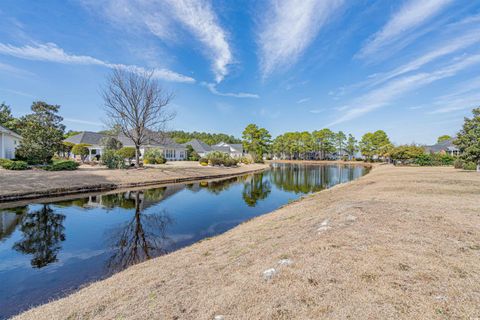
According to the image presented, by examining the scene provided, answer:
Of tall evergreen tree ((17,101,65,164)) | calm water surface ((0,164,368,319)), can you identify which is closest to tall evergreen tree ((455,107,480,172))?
calm water surface ((0,164,368,319))

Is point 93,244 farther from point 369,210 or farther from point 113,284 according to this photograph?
point 369,210

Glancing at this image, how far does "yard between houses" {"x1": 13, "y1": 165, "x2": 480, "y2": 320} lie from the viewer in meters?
2.61

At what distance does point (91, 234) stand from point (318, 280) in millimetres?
8359

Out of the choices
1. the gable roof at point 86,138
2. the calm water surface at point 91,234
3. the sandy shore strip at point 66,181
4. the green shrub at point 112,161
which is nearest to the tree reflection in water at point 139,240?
the calm water surface at point 91,234

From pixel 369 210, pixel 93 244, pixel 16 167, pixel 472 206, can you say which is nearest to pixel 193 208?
pixel 93 244

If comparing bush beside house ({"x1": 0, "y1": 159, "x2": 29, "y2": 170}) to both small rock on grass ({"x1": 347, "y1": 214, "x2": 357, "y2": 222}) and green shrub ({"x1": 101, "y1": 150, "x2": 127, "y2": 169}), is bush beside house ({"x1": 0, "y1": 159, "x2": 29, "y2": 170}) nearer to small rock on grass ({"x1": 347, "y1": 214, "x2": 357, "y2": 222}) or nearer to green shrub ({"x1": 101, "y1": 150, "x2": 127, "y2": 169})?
green shrub ({"x1": 101, "y1": 150, "x2": 127, "y2": 169})

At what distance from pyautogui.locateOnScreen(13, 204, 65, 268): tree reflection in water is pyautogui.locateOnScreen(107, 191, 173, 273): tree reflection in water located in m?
1.66

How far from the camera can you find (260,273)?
363 centimetres

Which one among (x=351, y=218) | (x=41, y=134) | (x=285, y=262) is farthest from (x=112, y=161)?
(x=285, y=262)

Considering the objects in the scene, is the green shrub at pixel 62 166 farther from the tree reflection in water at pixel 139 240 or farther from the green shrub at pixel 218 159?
the green shrub at pixel 218 159

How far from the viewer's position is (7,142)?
22.0 m

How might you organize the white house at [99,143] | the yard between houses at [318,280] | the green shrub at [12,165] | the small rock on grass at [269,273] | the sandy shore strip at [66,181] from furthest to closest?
1. the white house at [99,143]
2. the green shrub at [12,165]
3. the sandy shore strip at [66,181]
4. the small rock on grass at [269,273]
5. the yard between houses at [318,280]

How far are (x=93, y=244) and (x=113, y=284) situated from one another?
3.88 m

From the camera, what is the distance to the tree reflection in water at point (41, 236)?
254 inches
